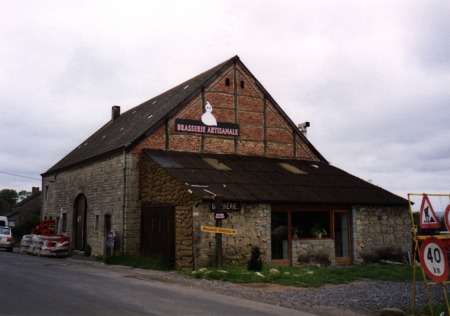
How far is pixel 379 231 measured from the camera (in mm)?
20125

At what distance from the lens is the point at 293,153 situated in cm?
2486

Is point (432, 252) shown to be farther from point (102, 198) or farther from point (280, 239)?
point (102, 198)

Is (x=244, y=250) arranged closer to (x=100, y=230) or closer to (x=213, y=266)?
(x=213, y=266)

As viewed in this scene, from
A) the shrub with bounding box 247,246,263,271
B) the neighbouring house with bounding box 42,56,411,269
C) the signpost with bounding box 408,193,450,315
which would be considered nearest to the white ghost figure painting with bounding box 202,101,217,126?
the neighbouring house with bounding box 42,56,411,269

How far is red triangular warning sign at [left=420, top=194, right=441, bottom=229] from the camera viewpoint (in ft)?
25.5

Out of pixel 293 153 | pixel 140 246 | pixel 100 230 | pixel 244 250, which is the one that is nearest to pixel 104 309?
pixel 244 250

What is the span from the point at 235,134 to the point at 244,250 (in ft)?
25.8

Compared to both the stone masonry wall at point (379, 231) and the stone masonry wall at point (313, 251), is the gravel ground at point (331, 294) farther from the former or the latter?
the stone masonry wall at point (379, 231)

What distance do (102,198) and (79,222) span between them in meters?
3.50

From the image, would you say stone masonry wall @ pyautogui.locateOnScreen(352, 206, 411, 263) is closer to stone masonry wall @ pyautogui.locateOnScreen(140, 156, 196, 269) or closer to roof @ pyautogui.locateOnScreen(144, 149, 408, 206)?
roof @ pyautogui.locateOnScreen(144, 149, 408, 206)

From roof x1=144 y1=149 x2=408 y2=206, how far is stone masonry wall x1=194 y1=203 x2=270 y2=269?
552 millimetres

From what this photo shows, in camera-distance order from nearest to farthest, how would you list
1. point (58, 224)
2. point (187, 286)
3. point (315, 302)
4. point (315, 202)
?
1. point (315, 302)
2. point (187, 286)
3. point (315, 202)
4. point (58, 224)

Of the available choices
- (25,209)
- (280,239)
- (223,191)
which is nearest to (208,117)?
(223,191)

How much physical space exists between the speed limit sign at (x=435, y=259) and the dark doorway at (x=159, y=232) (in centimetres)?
1033
